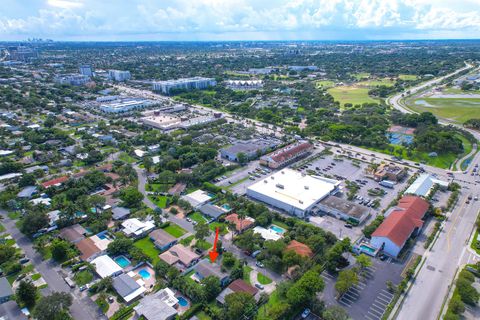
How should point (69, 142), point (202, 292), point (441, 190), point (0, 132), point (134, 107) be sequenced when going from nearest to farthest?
1. point (202, 292)
2. point (441, 190)
3. point (69, 142)
4. point (0, 132)
5. point (134, 107)

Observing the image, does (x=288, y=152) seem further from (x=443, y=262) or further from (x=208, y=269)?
(x=208, y=269)

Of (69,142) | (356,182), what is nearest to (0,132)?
(69,142)

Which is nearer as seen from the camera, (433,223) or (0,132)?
(433,223)

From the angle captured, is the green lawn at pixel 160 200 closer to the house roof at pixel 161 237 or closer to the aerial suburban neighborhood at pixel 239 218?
the aerial suburban neighborhood at pixel 239 218

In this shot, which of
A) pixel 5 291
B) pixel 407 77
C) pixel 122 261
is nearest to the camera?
pixel 5 291

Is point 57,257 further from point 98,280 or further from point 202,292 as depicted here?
point 202,292

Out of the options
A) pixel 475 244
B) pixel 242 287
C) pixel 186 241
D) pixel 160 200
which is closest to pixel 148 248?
pixel 186 241

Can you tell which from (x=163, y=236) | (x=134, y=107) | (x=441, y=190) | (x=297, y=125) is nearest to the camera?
(x=163, y=236)
